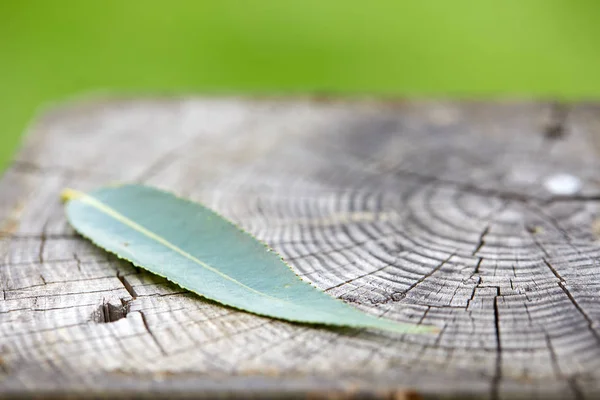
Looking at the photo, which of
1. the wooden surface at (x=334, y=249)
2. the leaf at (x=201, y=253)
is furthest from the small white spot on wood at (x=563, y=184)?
the leaf at (x=201, y=253)

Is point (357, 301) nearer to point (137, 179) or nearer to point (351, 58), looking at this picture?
point (137, 179)

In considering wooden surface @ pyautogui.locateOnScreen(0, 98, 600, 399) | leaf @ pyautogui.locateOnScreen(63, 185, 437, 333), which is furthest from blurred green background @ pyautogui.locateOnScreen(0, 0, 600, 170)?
leaf @ pyautogui.locateOnScreen(63, 185, 437, 333)

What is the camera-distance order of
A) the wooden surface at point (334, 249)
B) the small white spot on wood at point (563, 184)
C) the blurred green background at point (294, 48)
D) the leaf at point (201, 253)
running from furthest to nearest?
the blurred green background at point (294, 48), the small white spot on wood at point (563, 184), the leaf at point (201, 253), the wooden surface at point (334, 249)

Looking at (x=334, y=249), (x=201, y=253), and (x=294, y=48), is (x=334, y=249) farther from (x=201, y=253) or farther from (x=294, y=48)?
(x=294, y=48)

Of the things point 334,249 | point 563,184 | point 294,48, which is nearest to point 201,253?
point 334,249

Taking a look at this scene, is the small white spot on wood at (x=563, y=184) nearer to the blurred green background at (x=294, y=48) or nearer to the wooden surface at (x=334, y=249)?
the wooden surface at (x=334, y=249)
